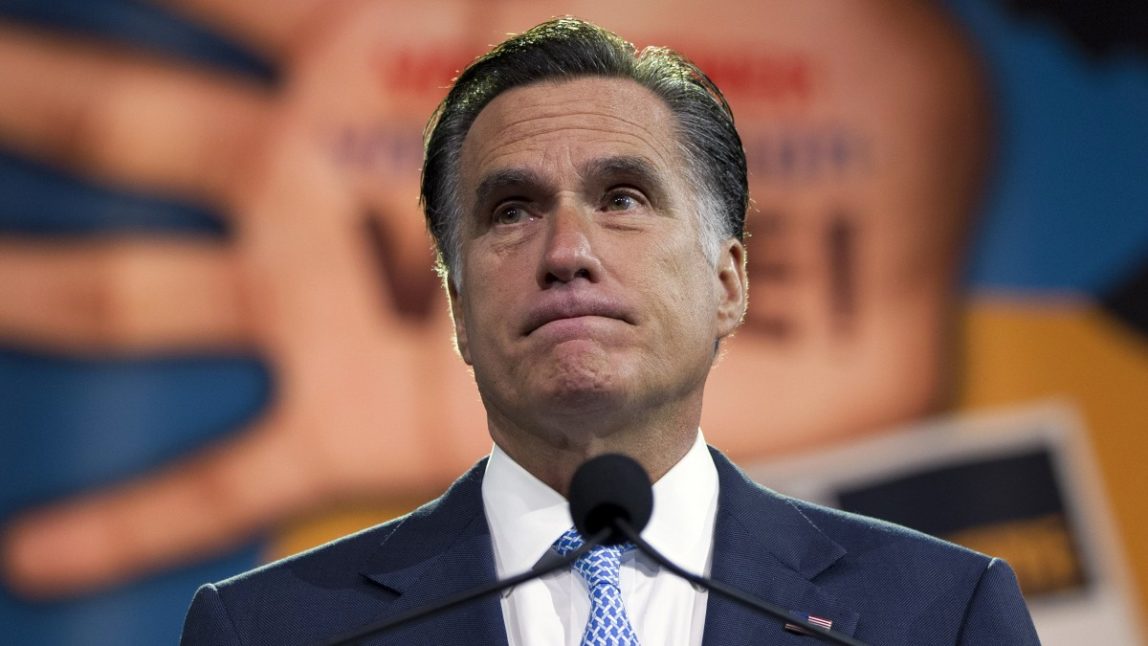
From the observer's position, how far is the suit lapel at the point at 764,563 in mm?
1493

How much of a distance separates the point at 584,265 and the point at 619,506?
373 millimetres

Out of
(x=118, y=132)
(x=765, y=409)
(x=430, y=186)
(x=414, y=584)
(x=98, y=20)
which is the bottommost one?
(x=414, y=584)

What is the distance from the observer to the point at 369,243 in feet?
9.96

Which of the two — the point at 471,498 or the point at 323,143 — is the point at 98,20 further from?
the point at 471,498

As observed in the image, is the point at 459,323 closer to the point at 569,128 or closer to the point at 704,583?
the point at 569,128

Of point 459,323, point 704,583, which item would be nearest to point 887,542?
point 704,583

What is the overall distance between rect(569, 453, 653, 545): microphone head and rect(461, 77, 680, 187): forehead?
1.67ft

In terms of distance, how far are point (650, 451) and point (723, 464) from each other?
148 mm

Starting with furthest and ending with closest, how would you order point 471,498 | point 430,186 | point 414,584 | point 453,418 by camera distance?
point 453,418 < point 430,186 < point 471,498 < point 414,584

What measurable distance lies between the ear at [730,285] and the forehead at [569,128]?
0.15 meters

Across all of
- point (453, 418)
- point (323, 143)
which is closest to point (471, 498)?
point (453, 418)

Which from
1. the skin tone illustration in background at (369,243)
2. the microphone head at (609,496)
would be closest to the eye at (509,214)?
the microphone head at (609,496)

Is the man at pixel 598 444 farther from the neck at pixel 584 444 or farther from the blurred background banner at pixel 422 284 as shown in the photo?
the blurred background banner at pixel 422 284

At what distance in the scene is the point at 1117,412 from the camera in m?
3.10
